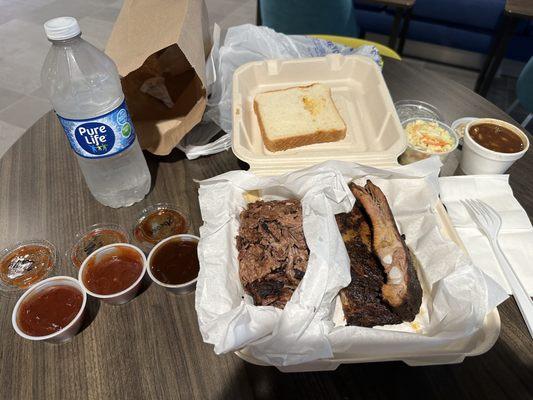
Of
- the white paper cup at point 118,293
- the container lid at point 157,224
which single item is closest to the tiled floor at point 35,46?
the container lid at point 157,224

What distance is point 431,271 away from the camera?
3.00ft

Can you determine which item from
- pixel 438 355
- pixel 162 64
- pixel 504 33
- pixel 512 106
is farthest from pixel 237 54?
pixel 512 106

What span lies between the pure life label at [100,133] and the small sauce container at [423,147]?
2.96 ft

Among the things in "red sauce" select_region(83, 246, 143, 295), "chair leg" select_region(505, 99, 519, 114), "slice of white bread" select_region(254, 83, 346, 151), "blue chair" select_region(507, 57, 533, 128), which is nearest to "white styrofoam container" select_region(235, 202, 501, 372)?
"red sauce" select_region(83, 246, 143, 295)

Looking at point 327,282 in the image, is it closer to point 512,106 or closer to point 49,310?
point 49,310

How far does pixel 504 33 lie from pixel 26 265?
9.60 ft

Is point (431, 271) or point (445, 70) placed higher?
point (431, 271)

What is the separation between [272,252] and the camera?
91 cm

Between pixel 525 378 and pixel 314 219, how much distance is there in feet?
1.95

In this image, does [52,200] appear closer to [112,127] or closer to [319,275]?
[112,127]

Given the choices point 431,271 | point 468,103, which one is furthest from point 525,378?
point 468,103

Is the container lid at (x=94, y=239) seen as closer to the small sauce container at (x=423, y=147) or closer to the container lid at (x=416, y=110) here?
the small sauce container at (x=423, y=147)

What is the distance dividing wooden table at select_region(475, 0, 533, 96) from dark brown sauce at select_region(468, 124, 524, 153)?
134cm

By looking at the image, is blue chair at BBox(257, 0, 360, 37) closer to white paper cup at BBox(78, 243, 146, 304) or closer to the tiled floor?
the tiled floor
